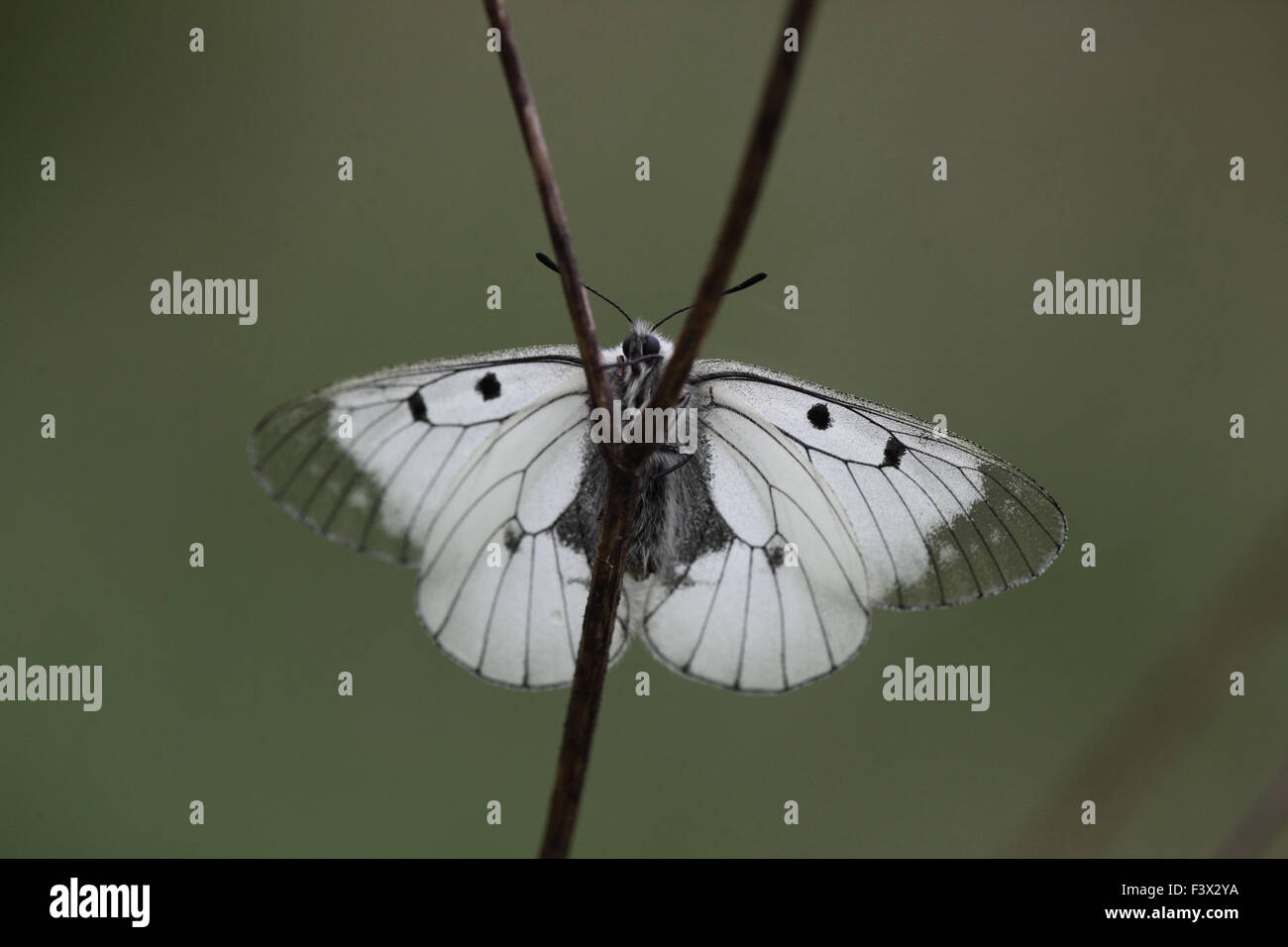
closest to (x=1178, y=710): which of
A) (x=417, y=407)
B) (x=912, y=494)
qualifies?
(x=912, y=494)

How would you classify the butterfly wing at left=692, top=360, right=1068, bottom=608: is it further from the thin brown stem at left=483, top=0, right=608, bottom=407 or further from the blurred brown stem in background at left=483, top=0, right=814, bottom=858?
the thin brown stem at left=483, top=0, right=608, bottom=407

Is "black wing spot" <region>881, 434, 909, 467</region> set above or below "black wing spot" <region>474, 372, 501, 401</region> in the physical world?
below

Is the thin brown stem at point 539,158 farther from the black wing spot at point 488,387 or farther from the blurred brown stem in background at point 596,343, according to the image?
the black wing spot at point 488,387

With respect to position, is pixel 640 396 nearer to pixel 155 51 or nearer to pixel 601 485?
→ pixel 601 485

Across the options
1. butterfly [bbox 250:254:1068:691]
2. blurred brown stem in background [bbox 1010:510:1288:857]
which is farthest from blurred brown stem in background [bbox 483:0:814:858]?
blurred brown stem in background [bbox 1010:510:1288:857]

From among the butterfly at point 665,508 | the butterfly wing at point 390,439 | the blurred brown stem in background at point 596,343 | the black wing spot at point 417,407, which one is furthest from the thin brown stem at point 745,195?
the black wing spot at point 417,407

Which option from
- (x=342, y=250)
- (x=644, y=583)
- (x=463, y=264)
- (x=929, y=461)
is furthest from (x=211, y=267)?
(x=929, y=461)

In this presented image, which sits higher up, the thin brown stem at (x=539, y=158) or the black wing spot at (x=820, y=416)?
the thin brown stem at (x=539, y=158)

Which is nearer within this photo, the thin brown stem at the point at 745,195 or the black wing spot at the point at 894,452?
the thin brown stem at the point at 745,195
